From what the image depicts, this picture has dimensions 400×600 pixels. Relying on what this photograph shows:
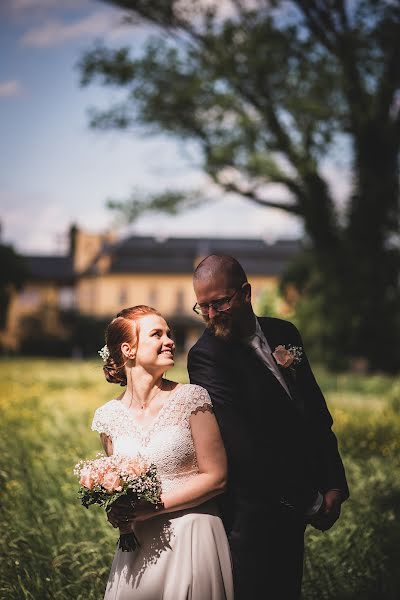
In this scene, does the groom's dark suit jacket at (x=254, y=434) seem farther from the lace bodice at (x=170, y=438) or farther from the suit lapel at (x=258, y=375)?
the lace bodice at (x=170, y=438)

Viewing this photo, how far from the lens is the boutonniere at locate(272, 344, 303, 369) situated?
3.66 metres

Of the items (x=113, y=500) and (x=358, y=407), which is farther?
(x=358, y=407)

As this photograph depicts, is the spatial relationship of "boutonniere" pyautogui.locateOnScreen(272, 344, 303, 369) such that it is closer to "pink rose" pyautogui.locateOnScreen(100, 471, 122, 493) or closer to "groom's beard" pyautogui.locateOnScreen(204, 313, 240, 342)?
"groom's beard" pyautogui.locateOnScreen(204, 313, 240, 342)

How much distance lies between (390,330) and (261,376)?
18343 mm

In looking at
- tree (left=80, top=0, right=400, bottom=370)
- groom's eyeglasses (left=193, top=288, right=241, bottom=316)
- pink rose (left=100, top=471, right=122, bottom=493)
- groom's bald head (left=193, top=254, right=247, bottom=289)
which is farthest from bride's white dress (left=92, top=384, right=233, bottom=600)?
tree (left=80, top=0, right=400, bottom=370)

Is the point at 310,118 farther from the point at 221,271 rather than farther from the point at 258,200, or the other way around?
the point at 221,271

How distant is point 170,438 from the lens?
10.7 ft

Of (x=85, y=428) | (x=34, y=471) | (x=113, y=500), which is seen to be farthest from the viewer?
(x=85, y=428)

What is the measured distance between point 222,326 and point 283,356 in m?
0.39

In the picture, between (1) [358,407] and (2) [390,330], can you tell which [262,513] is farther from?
(2) [390,330]

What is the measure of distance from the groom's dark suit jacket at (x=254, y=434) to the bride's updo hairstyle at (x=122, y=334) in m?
0.27

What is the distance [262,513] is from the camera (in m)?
3.40

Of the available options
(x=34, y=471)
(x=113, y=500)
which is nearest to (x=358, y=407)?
(x=34, y=471)

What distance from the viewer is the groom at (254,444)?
11.1 ft
